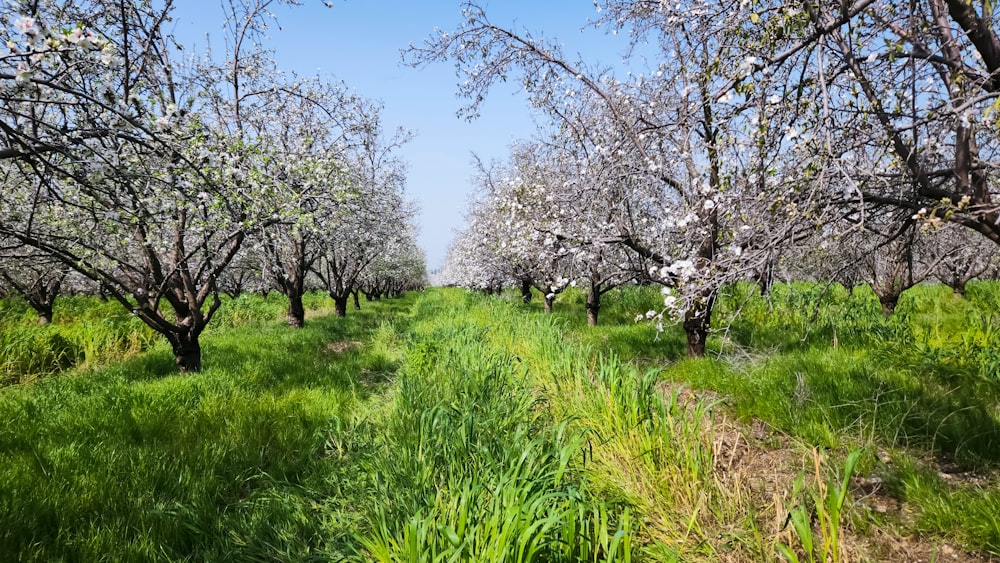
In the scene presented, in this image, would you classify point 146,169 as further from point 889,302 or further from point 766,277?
point 889,302

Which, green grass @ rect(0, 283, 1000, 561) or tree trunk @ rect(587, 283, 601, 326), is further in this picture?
tree trunk @ rect(587, 283, 601, 326)

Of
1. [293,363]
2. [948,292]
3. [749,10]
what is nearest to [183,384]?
[293,363]

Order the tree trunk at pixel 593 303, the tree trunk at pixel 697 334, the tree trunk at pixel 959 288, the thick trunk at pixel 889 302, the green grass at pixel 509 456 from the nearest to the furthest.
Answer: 1. the green grass at pixel 509 456
2. the tree trunk at pixel 697 334
3. the thick trunk at pixel 889 302
4. the tree trunk at pixel 593 303
5. the tree trunk at pixel 959 288

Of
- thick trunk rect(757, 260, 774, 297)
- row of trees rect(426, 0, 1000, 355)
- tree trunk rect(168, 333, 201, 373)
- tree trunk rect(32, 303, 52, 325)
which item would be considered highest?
row of trees rect(426, 0, 1000, 355)

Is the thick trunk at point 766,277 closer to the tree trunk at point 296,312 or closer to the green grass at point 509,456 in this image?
the green grass at point 509,456

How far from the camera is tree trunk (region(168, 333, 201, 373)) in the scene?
25.1ft

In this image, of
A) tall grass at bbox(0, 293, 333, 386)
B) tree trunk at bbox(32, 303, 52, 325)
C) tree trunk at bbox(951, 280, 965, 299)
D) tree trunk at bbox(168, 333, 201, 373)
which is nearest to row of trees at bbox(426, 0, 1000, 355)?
tree trunk at bbox(168, 333, 201, 373)

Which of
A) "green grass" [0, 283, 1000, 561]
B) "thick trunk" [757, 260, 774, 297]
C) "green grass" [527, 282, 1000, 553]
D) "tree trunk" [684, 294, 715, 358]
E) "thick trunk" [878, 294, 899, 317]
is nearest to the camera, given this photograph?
"green grass" [0, 283, 1000, 561]

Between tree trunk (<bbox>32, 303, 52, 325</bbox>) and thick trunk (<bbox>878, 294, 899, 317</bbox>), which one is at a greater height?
tree trunk (<bbox>32, 303, 52, 325</bbox>)

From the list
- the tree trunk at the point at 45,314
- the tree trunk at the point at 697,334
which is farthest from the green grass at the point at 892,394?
the tree trunk at the point at 45,314

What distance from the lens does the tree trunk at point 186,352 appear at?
7.66 metres

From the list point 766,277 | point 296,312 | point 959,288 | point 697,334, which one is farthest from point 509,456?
point 959,288

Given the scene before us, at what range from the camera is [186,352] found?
776 centimetres

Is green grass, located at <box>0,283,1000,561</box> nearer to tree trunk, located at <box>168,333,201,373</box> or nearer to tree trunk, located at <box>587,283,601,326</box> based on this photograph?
tree trunk, located at <box>168,333,201,373</box>
